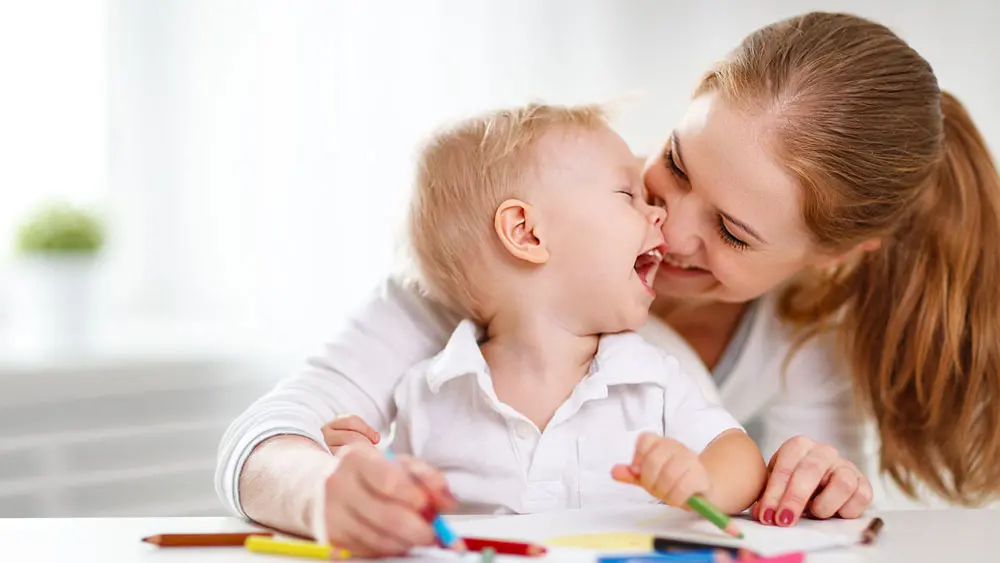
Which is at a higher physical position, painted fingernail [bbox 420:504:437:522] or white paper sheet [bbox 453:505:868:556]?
painted fingernail [bbox 420:504:437:522]

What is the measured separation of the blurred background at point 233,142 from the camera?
2.25 metres

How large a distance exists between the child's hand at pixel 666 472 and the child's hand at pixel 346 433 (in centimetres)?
34

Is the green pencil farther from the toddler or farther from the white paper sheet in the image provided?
the toddler

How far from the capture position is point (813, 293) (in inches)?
56.6

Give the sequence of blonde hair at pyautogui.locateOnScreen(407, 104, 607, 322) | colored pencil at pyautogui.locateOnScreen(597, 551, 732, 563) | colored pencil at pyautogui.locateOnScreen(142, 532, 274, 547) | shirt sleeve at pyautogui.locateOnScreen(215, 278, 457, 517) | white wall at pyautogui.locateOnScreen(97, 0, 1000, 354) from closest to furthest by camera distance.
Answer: colored pencil at pyautogui.locateOnScreen(597, 551, 732, 563)
colored pencil at pyautogui.locateOnScreen(142, 532, 274, 547)
shirt sleeve at pyautogui.locateOnScreen(215, 278, 457, 517)
blonde hair at pyautogui.locateOnScreen(407, 104, 607, 322)
white wall at pyautogui.locateOnScreen(97, 0, 1000, 354)

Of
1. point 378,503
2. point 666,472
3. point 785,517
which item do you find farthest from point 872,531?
point 378,503

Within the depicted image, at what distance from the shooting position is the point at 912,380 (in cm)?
138

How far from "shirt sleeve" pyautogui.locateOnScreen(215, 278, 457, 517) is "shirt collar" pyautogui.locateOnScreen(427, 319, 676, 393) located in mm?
103

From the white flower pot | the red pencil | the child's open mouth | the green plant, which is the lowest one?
the white flower pot

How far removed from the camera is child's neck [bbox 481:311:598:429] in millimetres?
1100

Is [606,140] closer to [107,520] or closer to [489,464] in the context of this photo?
[489,464]

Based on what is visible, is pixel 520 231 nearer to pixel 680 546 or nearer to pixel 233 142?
pixel 680 546

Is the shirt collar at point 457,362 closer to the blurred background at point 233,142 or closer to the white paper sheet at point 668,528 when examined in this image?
the white paper sheet at point 668,528

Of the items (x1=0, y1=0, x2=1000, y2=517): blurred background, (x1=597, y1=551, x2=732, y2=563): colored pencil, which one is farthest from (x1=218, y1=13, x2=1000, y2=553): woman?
(x1=0, y1=0, x2=1000, y2=517): blurred background
